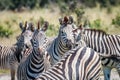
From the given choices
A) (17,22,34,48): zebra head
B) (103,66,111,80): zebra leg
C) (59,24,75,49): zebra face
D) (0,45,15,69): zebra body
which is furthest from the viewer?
(0,45,15,69): zebra body

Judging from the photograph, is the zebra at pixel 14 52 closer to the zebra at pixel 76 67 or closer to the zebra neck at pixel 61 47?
the zebra neck at pixel 61 47

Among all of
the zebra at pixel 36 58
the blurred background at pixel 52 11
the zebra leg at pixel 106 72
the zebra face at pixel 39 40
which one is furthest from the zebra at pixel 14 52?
the blurred background at pixel 52 11

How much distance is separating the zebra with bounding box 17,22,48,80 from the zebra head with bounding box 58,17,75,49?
1563 mm

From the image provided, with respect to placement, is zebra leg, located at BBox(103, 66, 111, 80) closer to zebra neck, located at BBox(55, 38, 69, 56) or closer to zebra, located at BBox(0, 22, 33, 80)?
zebra neck, located at BBox(55, 38, 69, 56)

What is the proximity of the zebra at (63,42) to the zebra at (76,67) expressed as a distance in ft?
7.28

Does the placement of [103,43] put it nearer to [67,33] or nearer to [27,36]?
[67,33]

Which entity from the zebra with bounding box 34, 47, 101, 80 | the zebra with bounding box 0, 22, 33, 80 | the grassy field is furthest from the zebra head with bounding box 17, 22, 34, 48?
the grassy field

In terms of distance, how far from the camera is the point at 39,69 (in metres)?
9.05

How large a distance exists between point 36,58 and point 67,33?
1.91 metres

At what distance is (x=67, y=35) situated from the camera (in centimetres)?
1078

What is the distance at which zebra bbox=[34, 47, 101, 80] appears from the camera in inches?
291

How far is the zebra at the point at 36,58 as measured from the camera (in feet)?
28.9

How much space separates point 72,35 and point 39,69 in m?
1.99

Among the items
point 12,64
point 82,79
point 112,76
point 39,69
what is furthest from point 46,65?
point 112,76
